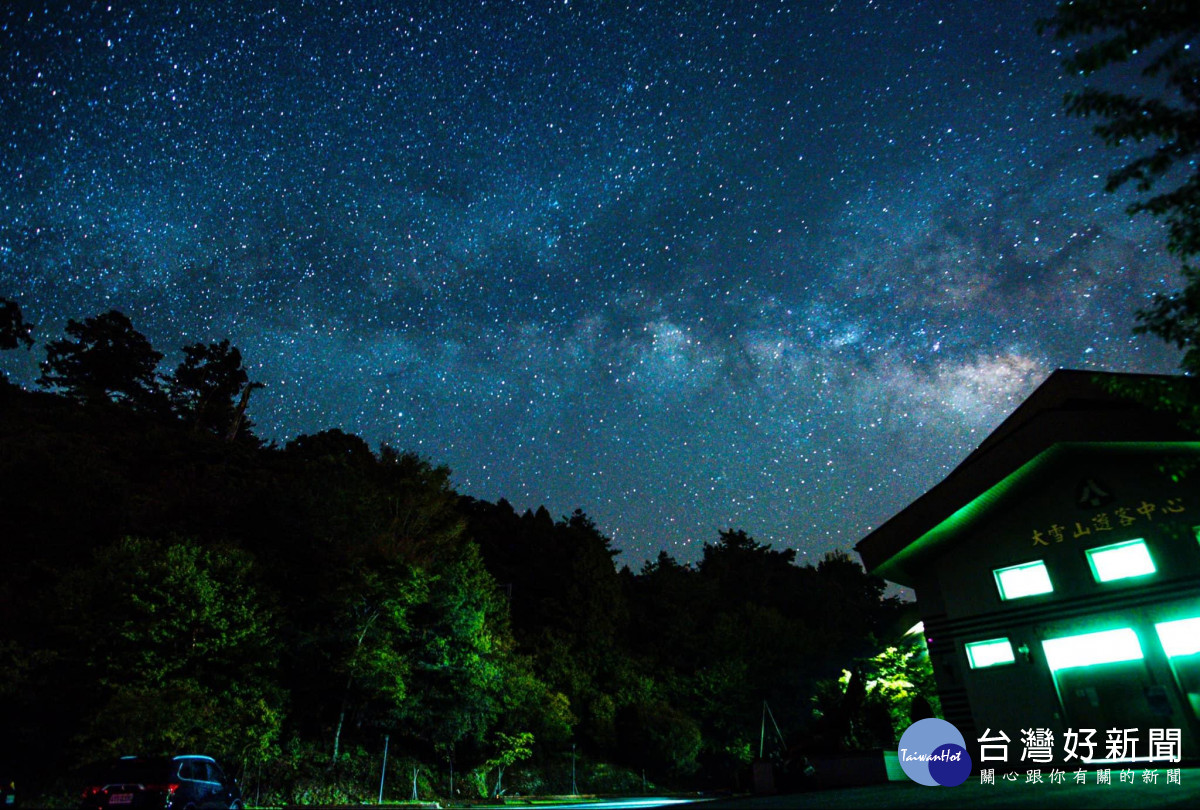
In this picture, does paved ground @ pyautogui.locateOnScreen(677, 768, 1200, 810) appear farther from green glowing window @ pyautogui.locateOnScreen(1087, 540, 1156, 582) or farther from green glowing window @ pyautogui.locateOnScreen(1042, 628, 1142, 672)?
green glowing window @ pyautogui.locateOnScreen(1087, 540, 1156, 582)

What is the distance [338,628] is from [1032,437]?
23.4 meters

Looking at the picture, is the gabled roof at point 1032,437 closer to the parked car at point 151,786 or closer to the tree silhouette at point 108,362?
the parked car at point 151,786

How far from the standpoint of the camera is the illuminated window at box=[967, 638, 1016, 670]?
18062mm

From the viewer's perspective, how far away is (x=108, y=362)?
5516 cm

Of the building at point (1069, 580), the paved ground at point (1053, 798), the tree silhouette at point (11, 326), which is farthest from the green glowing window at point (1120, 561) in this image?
the tree silhouette at point (11, 326)

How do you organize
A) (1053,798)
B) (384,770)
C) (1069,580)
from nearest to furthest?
1. (1053,798)
2. (1069,580)
3. (384,770)

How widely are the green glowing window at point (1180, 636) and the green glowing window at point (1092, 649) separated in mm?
522

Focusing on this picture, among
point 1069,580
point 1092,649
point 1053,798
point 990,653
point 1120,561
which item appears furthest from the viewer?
point 990,653

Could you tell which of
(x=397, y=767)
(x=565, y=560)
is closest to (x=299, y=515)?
(x=397, y=767)

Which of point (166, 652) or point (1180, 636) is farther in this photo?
point (166, 652)

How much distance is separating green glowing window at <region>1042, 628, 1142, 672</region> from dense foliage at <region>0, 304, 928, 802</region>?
464 cm

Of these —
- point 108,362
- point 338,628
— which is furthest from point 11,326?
point 338,628

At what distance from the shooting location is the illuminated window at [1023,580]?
58.4ft

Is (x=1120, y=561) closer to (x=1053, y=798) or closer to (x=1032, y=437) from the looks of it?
(x=1032, y=437)
